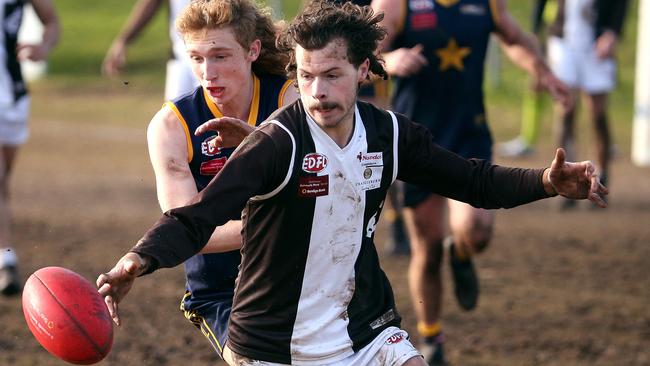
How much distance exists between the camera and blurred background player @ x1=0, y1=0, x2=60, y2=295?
794 cm

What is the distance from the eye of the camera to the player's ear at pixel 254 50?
15.0 feet

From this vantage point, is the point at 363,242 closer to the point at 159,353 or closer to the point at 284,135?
the point at 284,135

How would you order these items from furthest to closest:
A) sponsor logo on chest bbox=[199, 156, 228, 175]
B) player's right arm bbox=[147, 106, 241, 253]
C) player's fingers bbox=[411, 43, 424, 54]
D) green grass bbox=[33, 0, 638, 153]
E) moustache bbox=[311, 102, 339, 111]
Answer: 1. green grass bbox=[33, 0, 638, 153]
2. player's fingers bbox=[411, 43, 424, 54]
3. sponsor logo on chest bbox=[199, 156, 228, 175]
4. player's right arm bbox=[147, 106, 241, 253]
5. moustache bbox=[311, 102, 339, 111]

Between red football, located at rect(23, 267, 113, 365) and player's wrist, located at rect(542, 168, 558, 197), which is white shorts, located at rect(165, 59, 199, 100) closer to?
player's wrist, located at rect(542, 168, 558, 197)

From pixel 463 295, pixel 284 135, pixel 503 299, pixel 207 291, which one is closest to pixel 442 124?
pixel 463 295

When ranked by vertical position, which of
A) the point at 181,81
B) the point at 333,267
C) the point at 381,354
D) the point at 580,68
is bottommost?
the point at 580,68

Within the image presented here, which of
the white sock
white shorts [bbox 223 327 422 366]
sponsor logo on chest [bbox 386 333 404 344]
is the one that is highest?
sponsor logo on chest [bbox 386 333 404 344]

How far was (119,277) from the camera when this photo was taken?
3.49 m

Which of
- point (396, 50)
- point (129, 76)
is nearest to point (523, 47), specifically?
point (396, 50)

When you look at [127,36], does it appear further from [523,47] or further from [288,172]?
[288,172]

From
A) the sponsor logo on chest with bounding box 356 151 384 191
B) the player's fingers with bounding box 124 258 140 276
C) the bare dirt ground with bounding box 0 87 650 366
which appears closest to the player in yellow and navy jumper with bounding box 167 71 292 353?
the sponsor logo on chest with bounding box 356 151 384 191

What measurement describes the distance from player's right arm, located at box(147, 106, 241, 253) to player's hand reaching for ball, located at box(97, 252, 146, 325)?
2.47 ft

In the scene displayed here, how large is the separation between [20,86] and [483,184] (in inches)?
192

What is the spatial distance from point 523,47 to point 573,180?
2.85 metres
